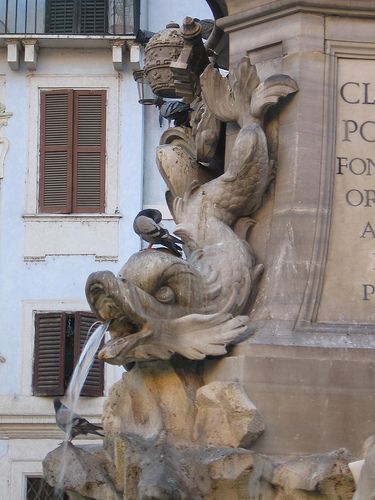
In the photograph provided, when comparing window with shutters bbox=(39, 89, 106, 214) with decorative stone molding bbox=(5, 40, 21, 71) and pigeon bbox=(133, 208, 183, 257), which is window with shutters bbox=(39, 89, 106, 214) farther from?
pigeon bbox=(133, 208, 183, 257)

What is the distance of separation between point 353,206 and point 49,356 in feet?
64.7

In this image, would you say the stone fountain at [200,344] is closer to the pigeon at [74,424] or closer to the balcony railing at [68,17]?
the pigeon at [74,424]

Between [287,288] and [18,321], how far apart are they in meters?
20.3

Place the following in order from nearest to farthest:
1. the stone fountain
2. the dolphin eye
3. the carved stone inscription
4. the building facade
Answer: the stone fountain < the dolphin eye < the carved stone inscription < the building facade

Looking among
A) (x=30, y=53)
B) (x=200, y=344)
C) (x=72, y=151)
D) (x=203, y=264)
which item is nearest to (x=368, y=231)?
(x=203, y=264)

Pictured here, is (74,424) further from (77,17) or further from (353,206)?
(77,17)

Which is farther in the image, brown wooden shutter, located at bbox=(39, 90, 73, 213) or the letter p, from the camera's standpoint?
brown wooden shutter, located at bbox=(39, 90, 73, 213)

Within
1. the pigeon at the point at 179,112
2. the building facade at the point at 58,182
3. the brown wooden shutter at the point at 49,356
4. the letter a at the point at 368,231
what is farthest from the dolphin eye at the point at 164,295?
the brown wooden shutter at the point at 49,356

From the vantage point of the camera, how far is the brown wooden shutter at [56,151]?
1167 inches

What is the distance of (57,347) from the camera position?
28.9 m

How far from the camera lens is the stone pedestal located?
8.93 metres

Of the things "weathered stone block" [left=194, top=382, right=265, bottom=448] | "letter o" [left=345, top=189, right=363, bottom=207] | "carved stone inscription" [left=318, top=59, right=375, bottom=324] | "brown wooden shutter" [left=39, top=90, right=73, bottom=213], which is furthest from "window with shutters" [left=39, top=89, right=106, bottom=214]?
"weathered stone block" [left=194, top=382, right=265, bottom=448]

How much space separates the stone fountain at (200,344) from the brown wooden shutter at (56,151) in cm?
1973

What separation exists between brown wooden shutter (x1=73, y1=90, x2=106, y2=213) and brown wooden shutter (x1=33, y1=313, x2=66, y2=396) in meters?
1.79
